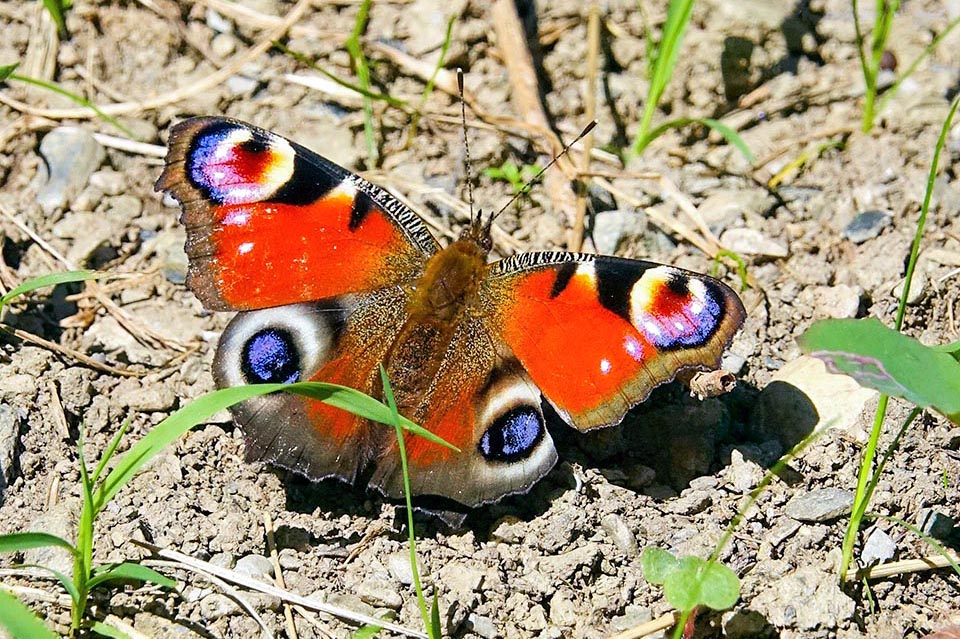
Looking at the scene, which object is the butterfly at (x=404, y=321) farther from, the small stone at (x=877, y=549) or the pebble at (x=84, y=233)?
the pebble at (x=84, y=233)

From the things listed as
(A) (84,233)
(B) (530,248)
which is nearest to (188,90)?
(A) (84,233)

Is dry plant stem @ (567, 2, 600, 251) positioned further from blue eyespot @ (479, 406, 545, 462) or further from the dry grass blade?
the dry grass blade

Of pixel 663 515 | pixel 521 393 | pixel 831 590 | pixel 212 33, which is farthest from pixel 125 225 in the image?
pixel 831 590

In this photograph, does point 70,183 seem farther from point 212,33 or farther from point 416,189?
point 416,189

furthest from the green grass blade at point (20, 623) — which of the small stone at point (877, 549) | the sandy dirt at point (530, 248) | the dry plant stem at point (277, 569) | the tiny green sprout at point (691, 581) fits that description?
the small stone at point (877, 549)

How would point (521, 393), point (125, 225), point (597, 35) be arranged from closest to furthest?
point (521, 393)
point (125, 225)
point (597, 35)

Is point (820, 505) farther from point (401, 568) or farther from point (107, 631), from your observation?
point (107, 631)

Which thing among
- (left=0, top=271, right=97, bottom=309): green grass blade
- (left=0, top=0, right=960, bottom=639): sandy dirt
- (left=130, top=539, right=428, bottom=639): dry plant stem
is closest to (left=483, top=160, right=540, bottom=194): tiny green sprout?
(left=0, top=0, right=960, bottom=639): sandy dirt
